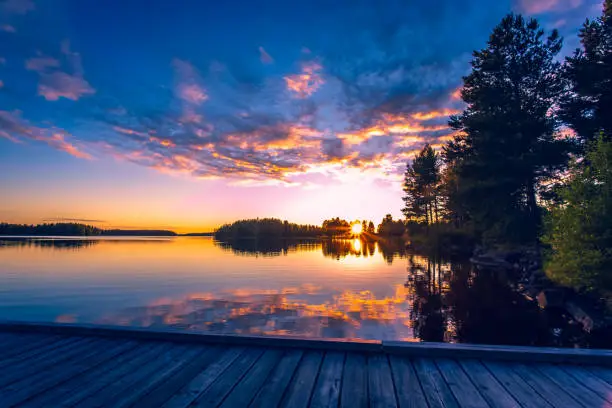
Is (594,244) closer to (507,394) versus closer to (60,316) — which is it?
(507,394)

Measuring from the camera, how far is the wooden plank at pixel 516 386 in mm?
3418

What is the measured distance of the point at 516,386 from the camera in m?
3.79

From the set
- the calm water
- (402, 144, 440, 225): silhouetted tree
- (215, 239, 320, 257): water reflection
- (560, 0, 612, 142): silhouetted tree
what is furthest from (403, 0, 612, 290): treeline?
(402, 144, 440, 225): silhouetted tree

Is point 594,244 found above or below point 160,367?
above

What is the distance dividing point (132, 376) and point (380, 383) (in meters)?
3.24

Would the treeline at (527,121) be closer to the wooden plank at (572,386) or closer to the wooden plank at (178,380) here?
the wooden plank at (572,386)

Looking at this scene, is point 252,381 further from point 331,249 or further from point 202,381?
point 331,249

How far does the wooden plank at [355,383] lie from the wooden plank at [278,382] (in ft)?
2.31

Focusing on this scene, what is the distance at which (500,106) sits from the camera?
2559 centimetres

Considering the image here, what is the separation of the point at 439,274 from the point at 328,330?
16.2 m

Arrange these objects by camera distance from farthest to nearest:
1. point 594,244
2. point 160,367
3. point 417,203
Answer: point 417,203, point 594,244, point 160,367

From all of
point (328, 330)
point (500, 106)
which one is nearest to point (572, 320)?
point (328, 330)

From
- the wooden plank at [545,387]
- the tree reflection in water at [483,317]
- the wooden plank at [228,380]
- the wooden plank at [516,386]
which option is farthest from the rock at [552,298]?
the wooden plank at [228,380]

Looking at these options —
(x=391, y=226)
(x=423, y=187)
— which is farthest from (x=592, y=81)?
(x=391, y=226)
